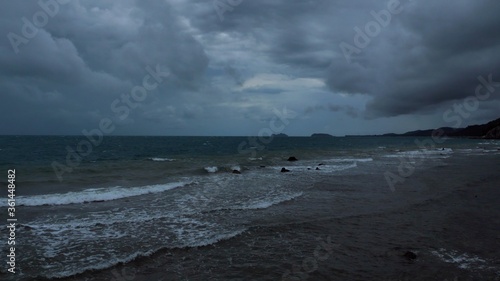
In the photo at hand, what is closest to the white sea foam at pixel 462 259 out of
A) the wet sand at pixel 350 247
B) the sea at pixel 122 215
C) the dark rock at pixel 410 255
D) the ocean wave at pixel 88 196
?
the wet sand at pixel 350 247

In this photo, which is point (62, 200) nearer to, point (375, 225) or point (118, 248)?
point (118, 248)

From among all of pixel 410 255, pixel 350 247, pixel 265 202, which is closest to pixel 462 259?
pixel 410 255

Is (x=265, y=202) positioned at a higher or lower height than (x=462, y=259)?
higher

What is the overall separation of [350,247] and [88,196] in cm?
1473

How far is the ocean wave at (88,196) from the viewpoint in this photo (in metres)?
17.8

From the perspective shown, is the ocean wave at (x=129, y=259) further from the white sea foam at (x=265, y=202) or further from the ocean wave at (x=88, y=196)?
the ocean wave at (x=88, y=196)

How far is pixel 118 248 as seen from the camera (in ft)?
34.5

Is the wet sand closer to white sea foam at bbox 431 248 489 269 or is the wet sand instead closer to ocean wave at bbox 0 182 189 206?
white sea foam at bbox 431 248 489 269

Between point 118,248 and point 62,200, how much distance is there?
31.3 feet

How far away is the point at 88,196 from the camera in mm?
19141

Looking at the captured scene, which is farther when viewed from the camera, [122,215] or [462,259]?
[122,215]

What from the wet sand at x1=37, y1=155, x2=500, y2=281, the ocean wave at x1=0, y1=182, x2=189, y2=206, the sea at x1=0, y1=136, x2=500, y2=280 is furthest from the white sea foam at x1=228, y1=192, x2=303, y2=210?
the ocean wave at x1=0, y1=182, x2=189, y2=206

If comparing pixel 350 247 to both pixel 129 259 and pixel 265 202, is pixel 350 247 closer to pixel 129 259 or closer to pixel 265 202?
pixel 129 259

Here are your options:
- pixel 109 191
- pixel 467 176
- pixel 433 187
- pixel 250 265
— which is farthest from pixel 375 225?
pixel 467 176
